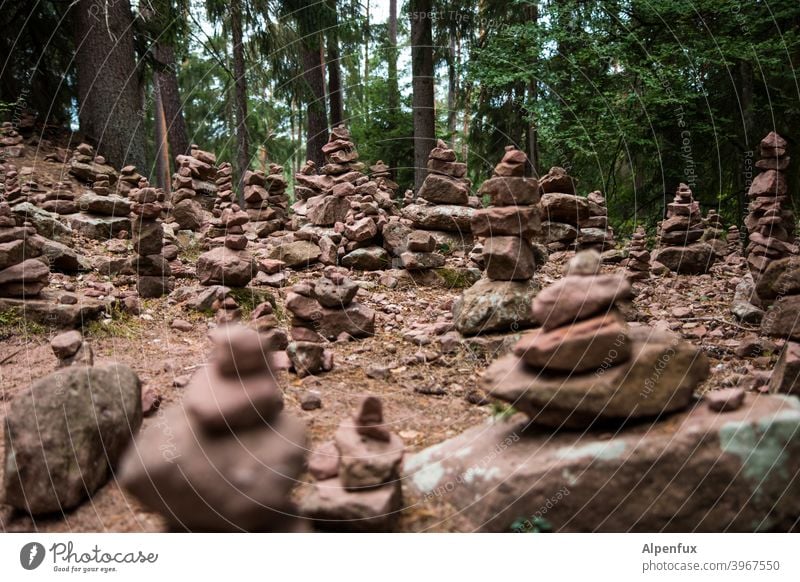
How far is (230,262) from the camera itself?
7219mm

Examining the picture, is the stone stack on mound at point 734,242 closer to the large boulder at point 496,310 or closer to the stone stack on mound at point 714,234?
the stone stack on mound at point 714,234

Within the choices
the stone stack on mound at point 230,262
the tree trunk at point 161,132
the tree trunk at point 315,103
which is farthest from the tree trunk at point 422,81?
the tree trunk at point 161,132

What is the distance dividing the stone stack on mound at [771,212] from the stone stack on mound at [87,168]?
12.5 metres

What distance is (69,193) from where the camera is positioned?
11.6 meters

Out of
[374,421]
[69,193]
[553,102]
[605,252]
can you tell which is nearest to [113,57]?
[69,193]

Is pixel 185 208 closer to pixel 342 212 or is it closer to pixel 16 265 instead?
pixel 342 212

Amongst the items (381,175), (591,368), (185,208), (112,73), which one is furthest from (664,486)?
(112,73)

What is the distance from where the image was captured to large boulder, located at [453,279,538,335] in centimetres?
600

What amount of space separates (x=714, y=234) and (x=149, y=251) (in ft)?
30.1

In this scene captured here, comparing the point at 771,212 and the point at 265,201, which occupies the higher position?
the point at 265,201

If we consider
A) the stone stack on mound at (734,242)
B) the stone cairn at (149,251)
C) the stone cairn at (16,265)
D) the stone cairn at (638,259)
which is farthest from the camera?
the stone stack on mound at (734,242)

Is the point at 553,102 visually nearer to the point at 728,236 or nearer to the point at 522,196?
the point at 522,196

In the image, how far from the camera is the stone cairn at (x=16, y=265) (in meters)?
6.42

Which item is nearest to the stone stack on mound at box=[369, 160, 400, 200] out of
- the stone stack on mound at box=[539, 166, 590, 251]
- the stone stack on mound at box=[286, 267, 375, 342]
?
the stone stack on mound at box=[539, 166, 590, 251]
